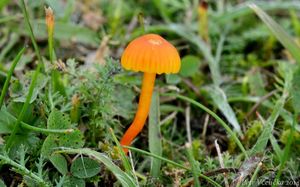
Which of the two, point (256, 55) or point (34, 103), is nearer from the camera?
point (34, 103)

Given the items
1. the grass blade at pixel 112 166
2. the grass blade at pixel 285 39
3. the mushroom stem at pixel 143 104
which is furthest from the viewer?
the grass blade at pixel 285 39

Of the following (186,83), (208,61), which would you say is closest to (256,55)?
(208,61)

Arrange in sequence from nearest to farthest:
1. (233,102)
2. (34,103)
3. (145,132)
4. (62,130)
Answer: (62,130)
(34,103)
(145,132)
(233,102)

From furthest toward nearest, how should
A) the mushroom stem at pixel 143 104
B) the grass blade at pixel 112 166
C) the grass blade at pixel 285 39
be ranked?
the grass blade at pixel 285 39 → the mushroom stem at pixel 143 104 → the grass blade at pixel 112 166

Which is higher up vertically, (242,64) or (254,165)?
(242,64)

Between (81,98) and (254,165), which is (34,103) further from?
(254,165)

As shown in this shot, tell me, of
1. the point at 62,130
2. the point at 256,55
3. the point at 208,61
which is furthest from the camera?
the point at 256,55

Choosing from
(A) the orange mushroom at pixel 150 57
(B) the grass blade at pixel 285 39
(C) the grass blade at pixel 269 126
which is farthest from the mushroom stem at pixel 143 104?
(B) the grass blade at pixel 285 39

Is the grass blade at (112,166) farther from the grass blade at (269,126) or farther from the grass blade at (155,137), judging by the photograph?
the grass blade at (269,126)
